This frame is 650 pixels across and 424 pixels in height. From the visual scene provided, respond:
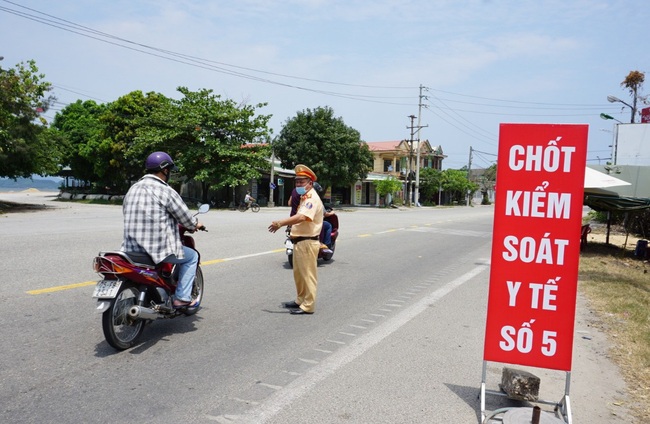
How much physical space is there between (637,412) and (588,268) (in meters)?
8.55

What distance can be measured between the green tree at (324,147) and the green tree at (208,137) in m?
5.69

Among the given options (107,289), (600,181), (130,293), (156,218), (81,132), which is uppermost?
(81,132)

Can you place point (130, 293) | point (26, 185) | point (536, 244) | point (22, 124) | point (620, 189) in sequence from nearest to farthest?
point (536, 244) < point (130, 293) < point (620, 189) < point (22, 124) < point (26, 185)

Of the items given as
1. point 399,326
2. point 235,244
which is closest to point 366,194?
point 235,244

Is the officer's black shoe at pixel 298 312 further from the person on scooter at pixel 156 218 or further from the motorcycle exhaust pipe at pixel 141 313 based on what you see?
the motorcycle exhaust pipe at pixel 141 313

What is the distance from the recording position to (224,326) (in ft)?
18.2

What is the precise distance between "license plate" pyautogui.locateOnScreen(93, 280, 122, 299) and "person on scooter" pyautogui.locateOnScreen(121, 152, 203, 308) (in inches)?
16.0

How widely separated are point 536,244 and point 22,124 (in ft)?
94.9

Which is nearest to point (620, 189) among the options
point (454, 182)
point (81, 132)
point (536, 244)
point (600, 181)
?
point (600, 181)

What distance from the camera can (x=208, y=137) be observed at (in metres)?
34.8

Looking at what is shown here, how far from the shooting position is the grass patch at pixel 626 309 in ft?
14.7

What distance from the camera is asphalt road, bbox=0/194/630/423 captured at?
3.58 meters

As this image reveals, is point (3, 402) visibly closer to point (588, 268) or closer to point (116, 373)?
point (116, 373)

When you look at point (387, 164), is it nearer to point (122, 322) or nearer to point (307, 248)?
point (307, 248)
